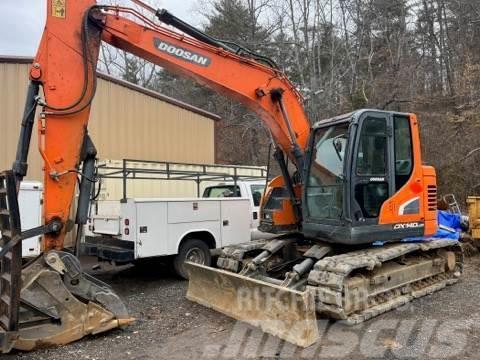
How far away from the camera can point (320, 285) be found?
226 inches

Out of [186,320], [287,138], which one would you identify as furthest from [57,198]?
[287,138]

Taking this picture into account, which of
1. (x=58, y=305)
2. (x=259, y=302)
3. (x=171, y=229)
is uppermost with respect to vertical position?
(x=171, y=229)

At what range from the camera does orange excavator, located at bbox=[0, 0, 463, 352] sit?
16.9ft

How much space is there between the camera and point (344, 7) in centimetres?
2416

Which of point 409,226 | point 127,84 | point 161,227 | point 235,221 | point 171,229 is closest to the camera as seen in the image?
point 409,226

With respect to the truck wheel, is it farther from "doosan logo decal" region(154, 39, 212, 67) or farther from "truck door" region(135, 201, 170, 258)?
"doosan logo decal" region(154, 39, 212, 67)

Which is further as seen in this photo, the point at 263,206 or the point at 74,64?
the point at 263,206

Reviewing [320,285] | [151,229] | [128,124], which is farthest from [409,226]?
[128,124]

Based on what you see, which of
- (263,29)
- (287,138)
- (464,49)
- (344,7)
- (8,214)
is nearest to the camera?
(8,214)

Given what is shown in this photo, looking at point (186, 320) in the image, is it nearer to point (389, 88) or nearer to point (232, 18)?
point (389, 88)

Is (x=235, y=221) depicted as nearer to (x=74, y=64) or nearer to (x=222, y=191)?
(x=222, y=191)

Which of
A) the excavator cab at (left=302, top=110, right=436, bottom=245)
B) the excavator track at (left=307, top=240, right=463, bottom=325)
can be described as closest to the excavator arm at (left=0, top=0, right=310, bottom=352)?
the excavator track at (left=307, top=240, right=463, bottom=325)

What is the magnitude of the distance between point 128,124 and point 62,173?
854 cm

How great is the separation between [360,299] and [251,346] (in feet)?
5.31
